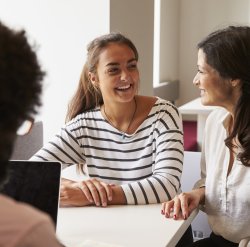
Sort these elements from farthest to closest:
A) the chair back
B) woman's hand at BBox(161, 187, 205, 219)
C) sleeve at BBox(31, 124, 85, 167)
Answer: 1. the chair back
2. sleeve at BBox(31, 124, 85, 167)
3. woman's hand at BBox(161, 187, 205, 219)

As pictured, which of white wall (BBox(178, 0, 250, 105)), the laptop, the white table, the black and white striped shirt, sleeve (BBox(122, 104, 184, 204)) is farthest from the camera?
white wall (BBox(178, 0, 250, 105))

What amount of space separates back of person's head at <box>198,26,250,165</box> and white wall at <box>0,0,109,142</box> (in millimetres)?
1036

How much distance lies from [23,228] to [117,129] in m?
1.11

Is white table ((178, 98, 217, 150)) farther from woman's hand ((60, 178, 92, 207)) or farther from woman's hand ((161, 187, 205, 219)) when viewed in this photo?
woman's hand ((60, 178, 92, 207))

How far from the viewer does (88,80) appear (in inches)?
67.9

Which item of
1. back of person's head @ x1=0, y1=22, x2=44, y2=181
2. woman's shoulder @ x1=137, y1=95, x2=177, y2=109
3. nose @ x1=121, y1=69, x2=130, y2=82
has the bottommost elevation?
woman's shoulder @ x1=137, y1=95, x2=177, y2=109

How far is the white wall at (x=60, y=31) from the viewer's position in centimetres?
238

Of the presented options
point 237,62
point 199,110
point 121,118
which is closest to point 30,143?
point 121,118

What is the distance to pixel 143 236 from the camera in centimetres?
107

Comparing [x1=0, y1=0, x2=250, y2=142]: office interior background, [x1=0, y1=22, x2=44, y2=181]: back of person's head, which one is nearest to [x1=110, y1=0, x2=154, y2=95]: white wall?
[x1=0, y1=0, x2=250, y2=142]: office interior background

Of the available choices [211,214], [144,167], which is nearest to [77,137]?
[144,167]

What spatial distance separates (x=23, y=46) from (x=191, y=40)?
13.6 ft

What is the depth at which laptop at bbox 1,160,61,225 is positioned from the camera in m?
0.96

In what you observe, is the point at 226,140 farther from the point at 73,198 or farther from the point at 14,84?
the point at 14,84
